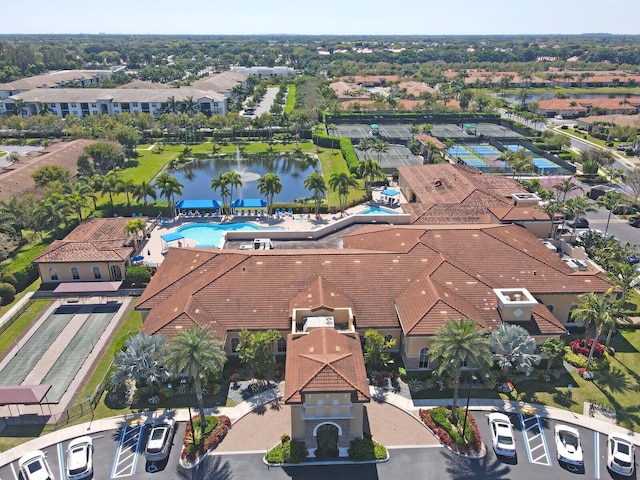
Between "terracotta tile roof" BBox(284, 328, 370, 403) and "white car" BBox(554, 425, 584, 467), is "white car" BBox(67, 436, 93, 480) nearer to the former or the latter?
"terracotta tile roof" BBox(284, 328, 370, 403)

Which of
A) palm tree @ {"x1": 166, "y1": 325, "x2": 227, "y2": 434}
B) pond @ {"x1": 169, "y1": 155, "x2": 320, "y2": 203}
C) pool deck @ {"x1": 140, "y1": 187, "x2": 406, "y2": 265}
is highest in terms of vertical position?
palm tree @ {"x1": 166, "y1": 325, "x2": 227, "y2": 434}

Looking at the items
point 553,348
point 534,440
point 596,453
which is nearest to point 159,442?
point 534,440

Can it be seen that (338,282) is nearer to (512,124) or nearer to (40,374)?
(40,374)

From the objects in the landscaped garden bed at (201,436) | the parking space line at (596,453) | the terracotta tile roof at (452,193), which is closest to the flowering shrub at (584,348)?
the parking space line at (596,453)

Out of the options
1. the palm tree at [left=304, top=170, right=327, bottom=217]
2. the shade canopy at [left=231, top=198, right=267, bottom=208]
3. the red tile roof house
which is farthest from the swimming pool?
the red tile roof house

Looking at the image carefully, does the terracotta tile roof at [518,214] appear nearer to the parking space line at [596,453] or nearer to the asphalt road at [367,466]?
the parking space line at [596,453]

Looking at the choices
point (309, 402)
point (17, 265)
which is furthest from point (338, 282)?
point (17, 265)
